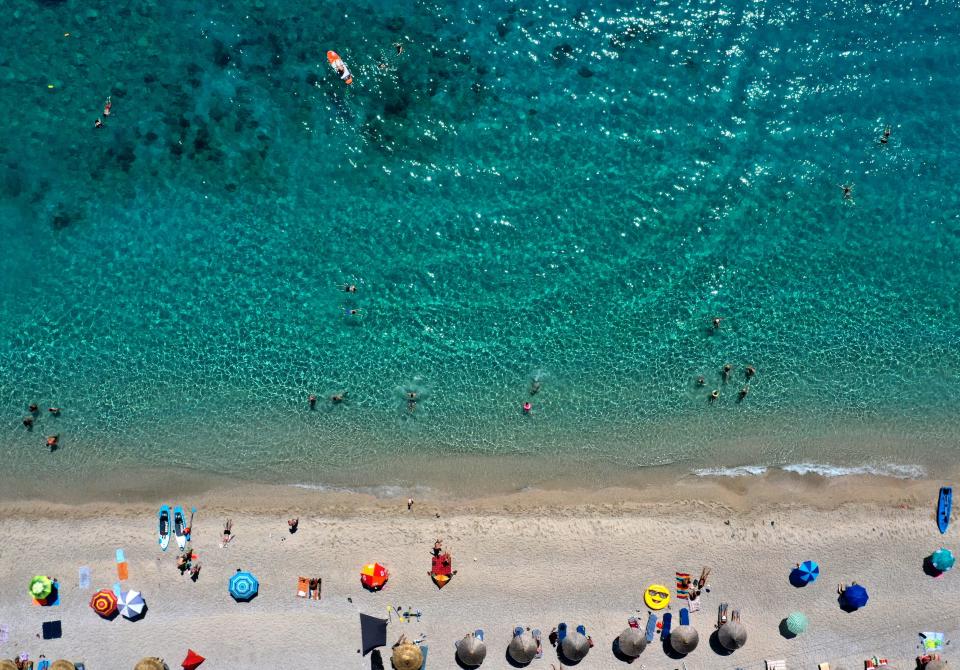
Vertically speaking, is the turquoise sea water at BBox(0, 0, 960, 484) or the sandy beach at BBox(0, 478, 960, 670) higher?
the turquoise sea water at BBox(0, 0, 960, 484)

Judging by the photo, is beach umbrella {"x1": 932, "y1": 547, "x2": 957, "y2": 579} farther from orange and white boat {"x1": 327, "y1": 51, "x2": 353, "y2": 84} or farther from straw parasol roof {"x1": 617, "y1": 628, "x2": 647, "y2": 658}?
orange and white boat {"x1": 327, "y1": 51, "x2": 353, "y2": 84}

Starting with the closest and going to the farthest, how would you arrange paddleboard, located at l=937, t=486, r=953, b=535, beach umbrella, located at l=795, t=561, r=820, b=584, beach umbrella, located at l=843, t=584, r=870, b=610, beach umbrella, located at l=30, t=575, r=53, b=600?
beach umbrella, located at l=30, t=575, r=53, b=600 < beach umbrella, located at l=843, t=584, r=870, b=610 < beach umbrella, located at l=795, t=561, r=820, b=584 < paddleboard, located at l=937, t=486, r=953, b=535

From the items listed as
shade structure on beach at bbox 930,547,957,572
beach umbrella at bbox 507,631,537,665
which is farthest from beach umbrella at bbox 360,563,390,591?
shade structure on beach at bbox 930,547,957,572

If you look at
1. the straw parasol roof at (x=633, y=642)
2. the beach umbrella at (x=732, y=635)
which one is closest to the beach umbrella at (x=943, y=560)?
the beach umbrella at (x=732, y=635)

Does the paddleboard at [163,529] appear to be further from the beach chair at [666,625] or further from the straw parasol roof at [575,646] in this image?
the beach chair at [666,625]

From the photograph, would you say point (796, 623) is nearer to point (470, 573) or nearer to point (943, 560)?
point (943, 560)

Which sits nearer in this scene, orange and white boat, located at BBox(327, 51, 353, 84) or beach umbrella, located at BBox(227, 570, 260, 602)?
beach umbrella, located at BBox(227, 570, 260, 602)
